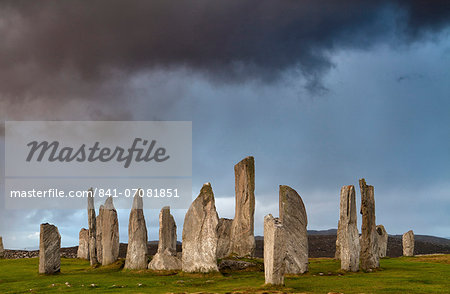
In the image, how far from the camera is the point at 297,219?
29.0m

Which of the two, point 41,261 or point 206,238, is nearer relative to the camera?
point 206,238

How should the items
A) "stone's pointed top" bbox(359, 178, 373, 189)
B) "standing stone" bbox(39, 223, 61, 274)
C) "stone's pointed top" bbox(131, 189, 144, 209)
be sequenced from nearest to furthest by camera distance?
1. "standing stone" bbox(39, 223, 61, 274)
2. "stone's pointed top" bbox(359, 178, 373, 189)
3. "stone's pointed top" bbox(131, 189, 144, 209)

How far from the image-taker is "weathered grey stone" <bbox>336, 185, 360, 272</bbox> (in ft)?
94.3

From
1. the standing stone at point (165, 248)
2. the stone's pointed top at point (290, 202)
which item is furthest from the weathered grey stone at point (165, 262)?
the stone's pointed top at point (290, 202)

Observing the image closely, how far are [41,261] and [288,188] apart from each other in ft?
54.4

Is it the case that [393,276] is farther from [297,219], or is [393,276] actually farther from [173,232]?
[173,232]

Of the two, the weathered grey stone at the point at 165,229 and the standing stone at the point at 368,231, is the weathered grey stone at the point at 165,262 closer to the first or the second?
the weathered grey stone at the point at 165,229

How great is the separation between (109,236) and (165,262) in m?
6.37

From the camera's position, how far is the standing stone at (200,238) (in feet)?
94.0

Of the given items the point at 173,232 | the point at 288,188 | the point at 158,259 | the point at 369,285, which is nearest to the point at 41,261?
the point at 158,259

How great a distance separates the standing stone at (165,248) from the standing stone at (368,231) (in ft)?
38.9

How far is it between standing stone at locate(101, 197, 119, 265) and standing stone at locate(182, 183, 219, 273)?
9.04m

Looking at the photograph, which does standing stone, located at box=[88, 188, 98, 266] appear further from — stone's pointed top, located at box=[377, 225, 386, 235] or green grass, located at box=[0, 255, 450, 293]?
stone's pointed top, located at box=[377, 225, 386, 235]

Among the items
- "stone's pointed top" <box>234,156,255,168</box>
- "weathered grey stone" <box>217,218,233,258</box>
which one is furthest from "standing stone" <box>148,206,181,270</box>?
"stone's pointed top" <box>234,156,255,168</box>
